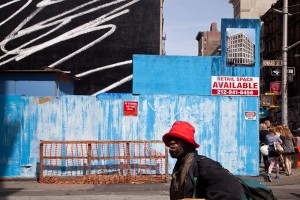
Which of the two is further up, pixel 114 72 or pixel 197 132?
pixel 114 72

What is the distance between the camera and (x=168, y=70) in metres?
15.1

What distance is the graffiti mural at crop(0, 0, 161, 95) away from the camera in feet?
94.4

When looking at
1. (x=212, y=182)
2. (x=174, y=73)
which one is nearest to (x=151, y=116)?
(x=174, y=73)

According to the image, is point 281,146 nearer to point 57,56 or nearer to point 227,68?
point 227,68

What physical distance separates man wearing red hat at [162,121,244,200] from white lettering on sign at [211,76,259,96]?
1168 centimetres

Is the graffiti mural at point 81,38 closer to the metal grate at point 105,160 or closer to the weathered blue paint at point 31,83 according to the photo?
the weathered blue paint at point 31,83

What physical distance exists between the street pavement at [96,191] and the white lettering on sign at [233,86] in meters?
3.01

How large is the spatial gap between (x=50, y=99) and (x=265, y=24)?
204 feet

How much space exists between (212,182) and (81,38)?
26733 millimetres

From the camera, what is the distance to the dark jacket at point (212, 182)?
306 centimetres

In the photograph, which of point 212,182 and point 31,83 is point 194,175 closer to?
point 212,182

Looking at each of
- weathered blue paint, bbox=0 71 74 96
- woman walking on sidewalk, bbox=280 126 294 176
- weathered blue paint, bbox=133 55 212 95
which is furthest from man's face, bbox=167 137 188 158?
weathered blue paint, bbox=0 71 74 96

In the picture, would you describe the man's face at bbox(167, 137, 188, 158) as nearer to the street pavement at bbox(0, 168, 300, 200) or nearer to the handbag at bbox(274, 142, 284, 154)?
the street pavement at bbox(0, 168, 300, 200)

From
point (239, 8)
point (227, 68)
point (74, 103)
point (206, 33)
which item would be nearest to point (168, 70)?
point (227, 68)
